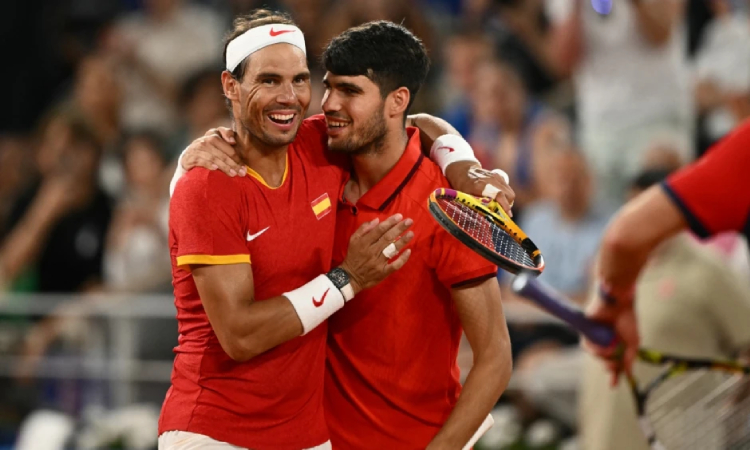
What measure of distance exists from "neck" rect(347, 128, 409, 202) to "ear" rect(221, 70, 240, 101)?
0.43m

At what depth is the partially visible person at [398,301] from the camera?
3402 millimetres

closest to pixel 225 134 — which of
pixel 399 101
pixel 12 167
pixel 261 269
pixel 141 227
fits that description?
pixel 261 269

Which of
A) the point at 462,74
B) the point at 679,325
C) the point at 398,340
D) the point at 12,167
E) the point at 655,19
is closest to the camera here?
the point at 398,340

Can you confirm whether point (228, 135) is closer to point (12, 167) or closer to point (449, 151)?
point (449, 151)

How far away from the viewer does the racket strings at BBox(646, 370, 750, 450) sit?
4.16m

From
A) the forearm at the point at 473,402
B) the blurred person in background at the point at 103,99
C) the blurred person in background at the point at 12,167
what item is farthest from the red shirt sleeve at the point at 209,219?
the blurred person in background at the point at 12,167

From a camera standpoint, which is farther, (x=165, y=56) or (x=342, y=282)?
(x=165, y=56)

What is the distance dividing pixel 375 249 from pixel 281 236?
1.02 feet

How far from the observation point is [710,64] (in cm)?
672

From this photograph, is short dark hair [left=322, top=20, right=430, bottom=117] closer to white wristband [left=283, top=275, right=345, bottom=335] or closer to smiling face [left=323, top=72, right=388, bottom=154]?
smiling face [left=323, top=72, right=388, bottom=154]

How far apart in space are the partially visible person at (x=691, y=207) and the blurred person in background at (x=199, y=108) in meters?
5.01

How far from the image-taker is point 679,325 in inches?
210

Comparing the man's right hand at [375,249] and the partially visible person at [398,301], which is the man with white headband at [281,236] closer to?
the man's right hand at [375,249]

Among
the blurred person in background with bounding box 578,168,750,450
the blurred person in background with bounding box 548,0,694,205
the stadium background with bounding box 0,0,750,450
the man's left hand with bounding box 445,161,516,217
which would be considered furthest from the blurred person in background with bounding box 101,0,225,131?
the man's left hand with bounding box 445,161,516,217
